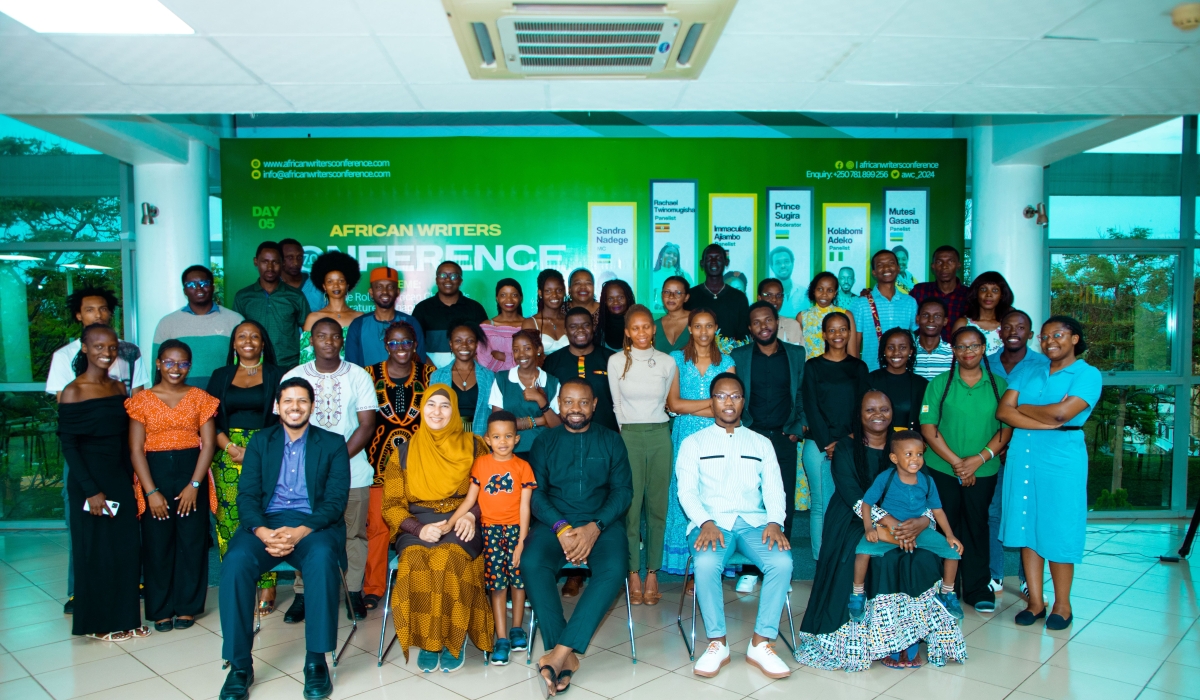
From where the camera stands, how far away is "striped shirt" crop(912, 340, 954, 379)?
4.75 meters

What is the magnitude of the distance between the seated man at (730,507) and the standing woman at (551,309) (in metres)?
1.62

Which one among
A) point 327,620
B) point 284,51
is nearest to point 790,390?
point 327,620

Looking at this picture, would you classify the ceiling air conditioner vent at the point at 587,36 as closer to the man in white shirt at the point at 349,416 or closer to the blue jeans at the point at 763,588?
the man in white shirt at the point at 349,416

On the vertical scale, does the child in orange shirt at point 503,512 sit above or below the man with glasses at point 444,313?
below

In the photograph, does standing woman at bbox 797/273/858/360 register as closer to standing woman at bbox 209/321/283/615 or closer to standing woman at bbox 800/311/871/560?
standing woman at bbox 800/311/871/560

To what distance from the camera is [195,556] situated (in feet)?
13.7

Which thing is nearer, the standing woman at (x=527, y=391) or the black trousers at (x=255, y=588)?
the black trousers at (x=255, y=588)

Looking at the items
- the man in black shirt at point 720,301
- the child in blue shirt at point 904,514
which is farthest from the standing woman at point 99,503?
the child in blue shirt at point 904,514

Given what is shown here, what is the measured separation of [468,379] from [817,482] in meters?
2.18

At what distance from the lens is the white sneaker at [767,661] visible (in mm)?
3457

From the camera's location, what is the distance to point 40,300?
6.75 metres

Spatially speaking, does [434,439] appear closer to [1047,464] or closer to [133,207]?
[1047,464]

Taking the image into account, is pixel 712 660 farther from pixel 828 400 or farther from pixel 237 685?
pixel 237 685

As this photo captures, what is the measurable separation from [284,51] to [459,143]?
118 inches
